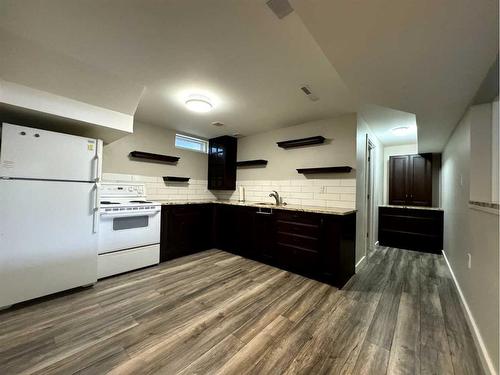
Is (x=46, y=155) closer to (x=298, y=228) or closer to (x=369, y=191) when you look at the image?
(x=298, y=228)

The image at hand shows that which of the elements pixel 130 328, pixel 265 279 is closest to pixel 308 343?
pixel 265 279

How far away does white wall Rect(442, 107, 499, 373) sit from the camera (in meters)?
1.29

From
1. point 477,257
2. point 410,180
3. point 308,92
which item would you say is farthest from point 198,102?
point 410,180

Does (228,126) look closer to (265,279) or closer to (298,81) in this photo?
(298,81)

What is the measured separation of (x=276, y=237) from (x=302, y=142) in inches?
62.6

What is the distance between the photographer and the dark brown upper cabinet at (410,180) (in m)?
4.30

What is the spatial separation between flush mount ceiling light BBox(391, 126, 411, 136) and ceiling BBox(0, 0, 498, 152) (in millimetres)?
819

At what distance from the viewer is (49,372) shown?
126 centimetres

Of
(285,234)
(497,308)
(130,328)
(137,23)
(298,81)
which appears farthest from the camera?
(285,234)

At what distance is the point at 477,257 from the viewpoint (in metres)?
1.67

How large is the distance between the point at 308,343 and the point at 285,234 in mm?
1511

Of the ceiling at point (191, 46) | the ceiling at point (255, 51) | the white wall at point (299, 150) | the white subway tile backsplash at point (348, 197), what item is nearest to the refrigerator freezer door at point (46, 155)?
the ceiling at point (255, 51)

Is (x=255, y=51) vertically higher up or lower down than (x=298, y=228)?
higher up

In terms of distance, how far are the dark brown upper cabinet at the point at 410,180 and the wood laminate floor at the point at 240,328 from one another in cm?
229
